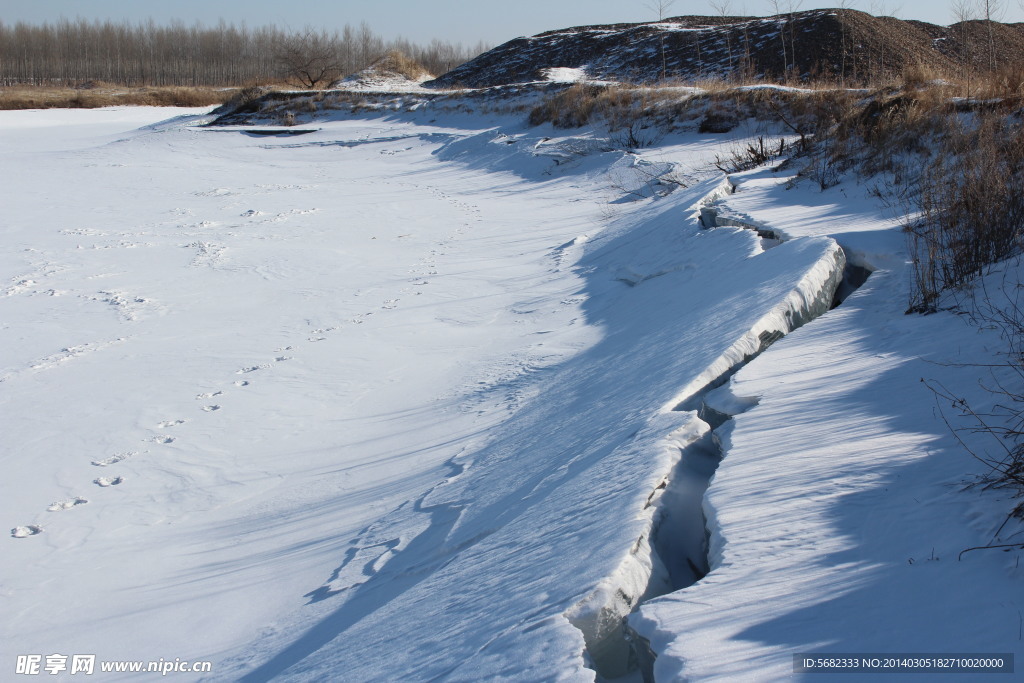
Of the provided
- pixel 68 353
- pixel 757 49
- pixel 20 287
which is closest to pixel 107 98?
pixel 757 49

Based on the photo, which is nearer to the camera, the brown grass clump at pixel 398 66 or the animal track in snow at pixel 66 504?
the animal track in snow at pixel 66 504

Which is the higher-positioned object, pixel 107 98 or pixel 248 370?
pixel 107 98

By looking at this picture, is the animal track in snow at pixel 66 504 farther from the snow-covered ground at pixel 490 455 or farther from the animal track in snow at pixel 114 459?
the animal track in snow at pixel 114 459

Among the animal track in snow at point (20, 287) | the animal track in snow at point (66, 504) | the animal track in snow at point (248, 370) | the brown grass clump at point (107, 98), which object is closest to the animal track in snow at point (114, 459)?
the animal track in snow at point (66, 504)

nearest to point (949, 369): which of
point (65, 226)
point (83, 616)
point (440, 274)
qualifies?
point (83, 616)

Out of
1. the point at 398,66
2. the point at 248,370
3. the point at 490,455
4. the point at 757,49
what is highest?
the point at 398,66

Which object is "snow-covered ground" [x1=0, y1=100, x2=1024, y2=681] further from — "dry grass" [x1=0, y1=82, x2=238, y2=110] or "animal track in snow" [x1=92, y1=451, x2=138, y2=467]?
"dry grass" [x1=0, y1=82, x2=238, y2=110]

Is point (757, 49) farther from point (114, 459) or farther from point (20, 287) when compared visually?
point (114, 459)

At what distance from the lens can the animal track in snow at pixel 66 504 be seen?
3.89 meters

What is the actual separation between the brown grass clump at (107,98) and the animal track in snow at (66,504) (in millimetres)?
39958

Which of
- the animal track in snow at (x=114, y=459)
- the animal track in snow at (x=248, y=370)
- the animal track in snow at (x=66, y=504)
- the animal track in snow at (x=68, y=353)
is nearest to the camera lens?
the animal track in snow at (x=66, y=504)

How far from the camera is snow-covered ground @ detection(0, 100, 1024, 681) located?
198 cm

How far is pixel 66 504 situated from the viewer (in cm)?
392

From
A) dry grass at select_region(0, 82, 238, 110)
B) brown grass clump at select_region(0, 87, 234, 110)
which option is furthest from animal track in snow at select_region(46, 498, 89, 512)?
brown grass clump at select_region(0, 87, 234, 110)
